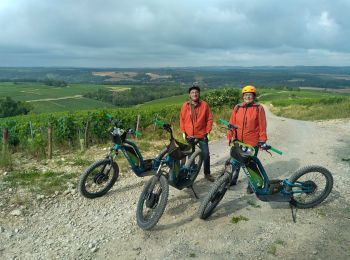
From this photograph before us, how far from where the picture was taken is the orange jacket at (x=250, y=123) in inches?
207

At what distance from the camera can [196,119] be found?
6066 mm

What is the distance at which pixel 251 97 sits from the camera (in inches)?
204

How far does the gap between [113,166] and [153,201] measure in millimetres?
1508

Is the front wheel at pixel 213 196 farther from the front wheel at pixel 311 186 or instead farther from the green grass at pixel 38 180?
the green grass at pixel 38 180

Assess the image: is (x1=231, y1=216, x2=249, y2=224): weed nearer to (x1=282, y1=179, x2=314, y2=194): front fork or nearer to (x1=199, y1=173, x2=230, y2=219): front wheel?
(x1=199, y1=173, x2=230, y2=219): front wheel

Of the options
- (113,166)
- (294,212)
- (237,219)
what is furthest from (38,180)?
(294,212)

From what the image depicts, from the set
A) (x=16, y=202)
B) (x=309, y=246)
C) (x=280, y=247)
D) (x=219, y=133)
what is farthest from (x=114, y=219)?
(x=219, y=133)

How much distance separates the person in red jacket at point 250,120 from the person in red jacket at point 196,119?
71cm

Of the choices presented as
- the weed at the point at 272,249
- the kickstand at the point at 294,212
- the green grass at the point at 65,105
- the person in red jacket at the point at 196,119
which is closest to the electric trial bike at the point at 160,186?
the person in red jacket at the point at 196,119

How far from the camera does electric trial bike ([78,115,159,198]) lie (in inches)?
218

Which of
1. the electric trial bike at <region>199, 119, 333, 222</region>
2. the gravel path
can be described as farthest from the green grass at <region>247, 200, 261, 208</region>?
the electric trial bike at <region>199, 119, 333, 222</region>

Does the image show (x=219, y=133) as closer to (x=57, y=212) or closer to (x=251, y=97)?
(x=251, y=97)

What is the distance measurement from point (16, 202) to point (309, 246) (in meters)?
4.74

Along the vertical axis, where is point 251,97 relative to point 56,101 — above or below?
above
